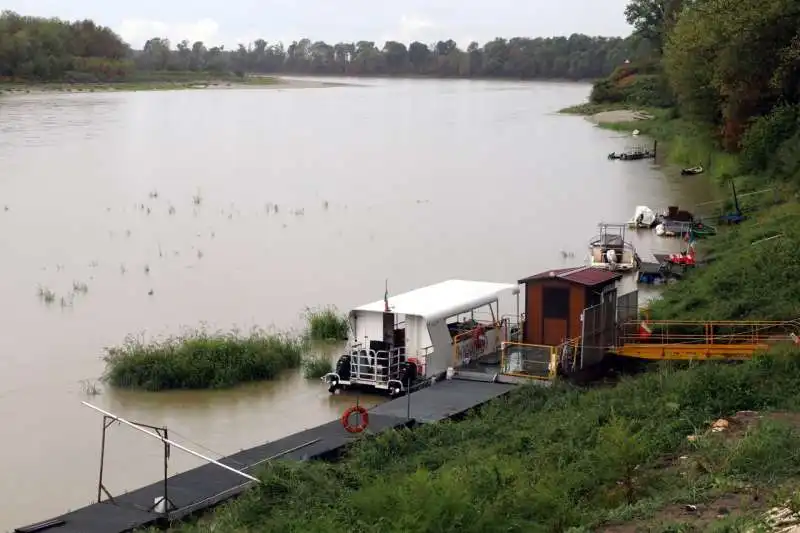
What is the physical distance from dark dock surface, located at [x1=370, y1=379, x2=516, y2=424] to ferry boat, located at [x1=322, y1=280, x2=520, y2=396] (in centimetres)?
70

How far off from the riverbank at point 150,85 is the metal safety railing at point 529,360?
103m

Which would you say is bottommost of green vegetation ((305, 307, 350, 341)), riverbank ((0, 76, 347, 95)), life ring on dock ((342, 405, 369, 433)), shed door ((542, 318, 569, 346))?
green vegetation ((305, 307, 350, 341))

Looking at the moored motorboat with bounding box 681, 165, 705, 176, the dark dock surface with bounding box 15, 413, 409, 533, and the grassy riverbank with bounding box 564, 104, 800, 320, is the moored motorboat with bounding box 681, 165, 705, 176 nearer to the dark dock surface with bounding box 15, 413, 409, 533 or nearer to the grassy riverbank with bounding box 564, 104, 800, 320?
the grassy riverbank with bounding box 564, 104, 800, 320

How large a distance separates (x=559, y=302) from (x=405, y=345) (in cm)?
271

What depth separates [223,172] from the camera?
58094 millimetres

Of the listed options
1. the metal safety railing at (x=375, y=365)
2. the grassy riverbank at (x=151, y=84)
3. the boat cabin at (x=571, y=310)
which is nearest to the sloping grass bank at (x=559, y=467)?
the boat cabin at (x=571, y=310)

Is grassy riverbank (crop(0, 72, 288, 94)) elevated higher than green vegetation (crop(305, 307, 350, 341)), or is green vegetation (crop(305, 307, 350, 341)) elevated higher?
grassy riverbank (crop(0, 72, 288, 94))

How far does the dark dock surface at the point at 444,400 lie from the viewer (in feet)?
56.2

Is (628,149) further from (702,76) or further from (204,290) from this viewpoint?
(204,290)

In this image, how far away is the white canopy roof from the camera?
20.3 meters

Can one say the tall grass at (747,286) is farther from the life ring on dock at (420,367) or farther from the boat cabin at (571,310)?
the life ring on dock at (420,367)

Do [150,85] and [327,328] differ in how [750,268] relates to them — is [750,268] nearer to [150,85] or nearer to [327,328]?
[327,328]

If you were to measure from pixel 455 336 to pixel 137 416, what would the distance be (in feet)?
18.2

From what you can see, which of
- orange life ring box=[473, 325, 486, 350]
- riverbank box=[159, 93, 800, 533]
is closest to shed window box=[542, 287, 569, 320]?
orange life ring box=[473, 325, 486, 350]
